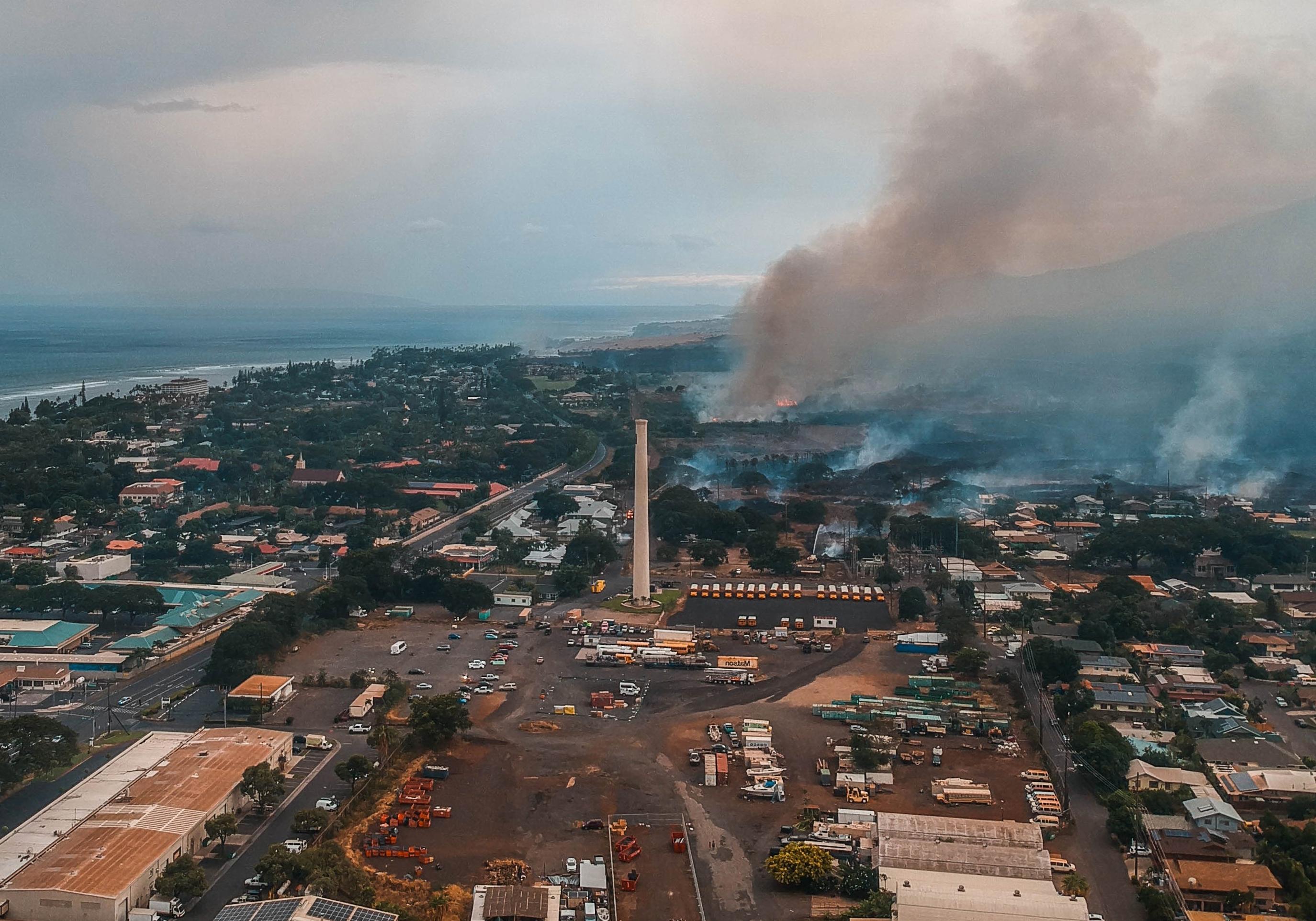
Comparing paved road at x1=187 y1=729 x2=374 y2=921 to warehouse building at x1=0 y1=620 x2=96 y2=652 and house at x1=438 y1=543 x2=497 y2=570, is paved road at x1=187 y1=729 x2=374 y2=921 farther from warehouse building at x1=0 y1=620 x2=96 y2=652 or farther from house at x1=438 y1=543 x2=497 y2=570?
house at x1=438 y1=543 x2=497 y2=570

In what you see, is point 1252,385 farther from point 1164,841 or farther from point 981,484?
point 1164,841

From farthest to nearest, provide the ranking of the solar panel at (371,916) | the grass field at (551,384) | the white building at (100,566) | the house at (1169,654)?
the grass field at (551,384), the white building at (100,566), the house at (1169,654), the solar panel at (371,916)

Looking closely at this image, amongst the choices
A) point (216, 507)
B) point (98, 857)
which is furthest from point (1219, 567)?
point (216, 507)

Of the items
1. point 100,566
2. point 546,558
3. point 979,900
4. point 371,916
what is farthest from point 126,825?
point 546,558

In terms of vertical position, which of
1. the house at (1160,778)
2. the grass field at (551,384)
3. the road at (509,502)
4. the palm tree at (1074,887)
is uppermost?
the grass field at (551,384)

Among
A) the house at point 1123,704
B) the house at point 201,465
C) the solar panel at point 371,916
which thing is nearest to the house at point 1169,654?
the house at point 1123,704

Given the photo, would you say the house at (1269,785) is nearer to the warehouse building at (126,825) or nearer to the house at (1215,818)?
the house at (1215,818)

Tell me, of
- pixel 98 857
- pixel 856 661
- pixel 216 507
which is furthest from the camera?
pixel 216 507

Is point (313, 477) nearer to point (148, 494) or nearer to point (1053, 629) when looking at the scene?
point (148, 494)
